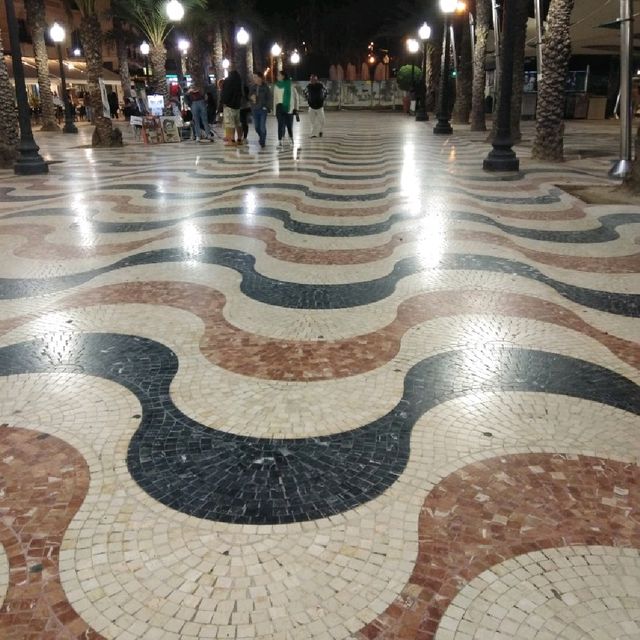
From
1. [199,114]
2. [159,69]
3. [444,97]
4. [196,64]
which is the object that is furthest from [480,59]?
[196,64]

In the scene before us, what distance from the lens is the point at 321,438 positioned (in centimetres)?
233

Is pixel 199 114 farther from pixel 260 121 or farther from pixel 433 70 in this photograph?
pixel 433 70

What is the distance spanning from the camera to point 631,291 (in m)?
4.00

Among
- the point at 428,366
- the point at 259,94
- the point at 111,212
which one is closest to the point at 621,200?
the point at 428,366

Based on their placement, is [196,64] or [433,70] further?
[433,70]

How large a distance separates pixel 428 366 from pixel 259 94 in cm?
1280

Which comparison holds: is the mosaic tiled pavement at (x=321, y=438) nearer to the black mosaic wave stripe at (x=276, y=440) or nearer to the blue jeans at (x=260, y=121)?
the black mosaic wave stripe at (x=276, y=440)

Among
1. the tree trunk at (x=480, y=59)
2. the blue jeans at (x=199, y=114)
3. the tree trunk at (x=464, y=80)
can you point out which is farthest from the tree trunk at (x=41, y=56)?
the tree trunk at (x=480, y=59)

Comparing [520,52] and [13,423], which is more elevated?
[520,52]

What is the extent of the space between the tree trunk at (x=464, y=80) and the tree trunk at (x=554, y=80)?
11446 millimetres

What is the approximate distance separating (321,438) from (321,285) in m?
1.98

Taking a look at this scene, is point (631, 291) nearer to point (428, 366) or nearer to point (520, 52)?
point (428, 366)

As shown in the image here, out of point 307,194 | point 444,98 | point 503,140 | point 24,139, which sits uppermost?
point 444,98

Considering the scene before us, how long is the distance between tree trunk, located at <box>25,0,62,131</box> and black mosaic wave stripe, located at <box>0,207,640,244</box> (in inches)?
721
